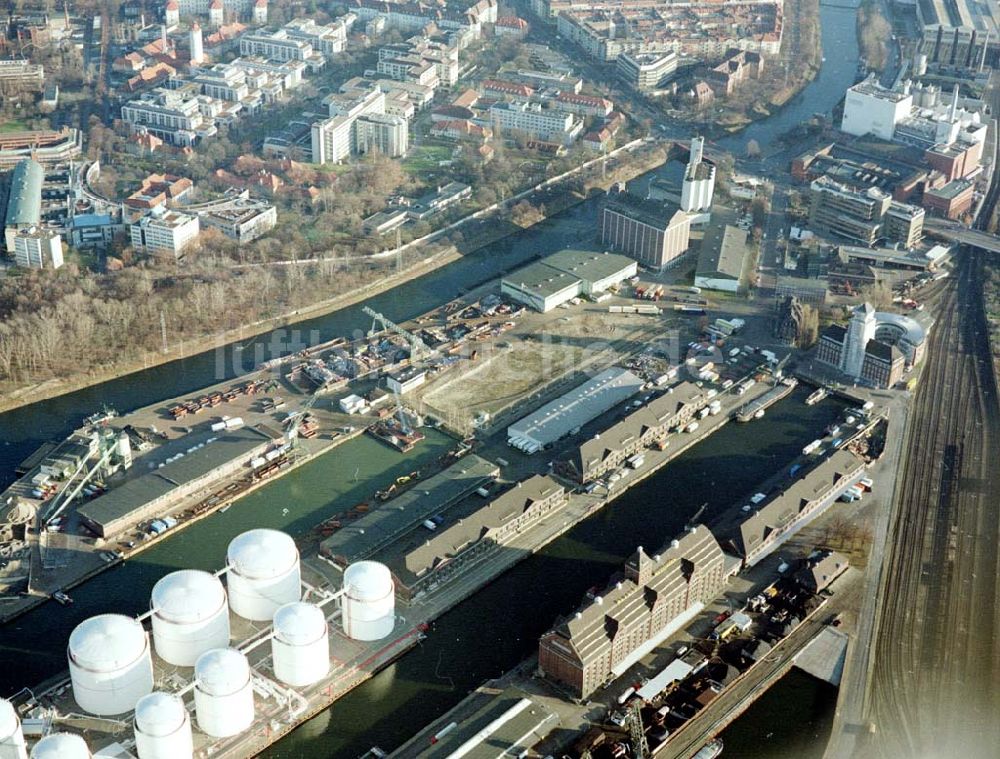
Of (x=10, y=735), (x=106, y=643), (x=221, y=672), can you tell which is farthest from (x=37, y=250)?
(x=10, y=735)

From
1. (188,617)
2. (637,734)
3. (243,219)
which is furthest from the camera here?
(243,219)

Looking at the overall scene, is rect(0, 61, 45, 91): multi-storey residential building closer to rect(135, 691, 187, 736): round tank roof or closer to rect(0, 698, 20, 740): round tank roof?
rect(0, 698, 20, 740): round tank roof

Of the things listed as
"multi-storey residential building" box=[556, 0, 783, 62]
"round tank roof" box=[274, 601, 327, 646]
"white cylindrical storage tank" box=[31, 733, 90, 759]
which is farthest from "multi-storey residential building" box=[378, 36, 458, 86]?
"white cylindrical storage tank" box=[31, 733, 90, 759]

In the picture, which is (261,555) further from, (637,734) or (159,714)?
(637,734)

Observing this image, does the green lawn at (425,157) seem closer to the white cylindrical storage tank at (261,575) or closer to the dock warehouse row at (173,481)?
the dock warehouse row at (173,481)

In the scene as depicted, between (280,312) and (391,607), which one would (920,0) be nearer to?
(280,312)

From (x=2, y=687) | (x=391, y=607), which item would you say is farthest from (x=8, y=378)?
(x=391, y=607)
